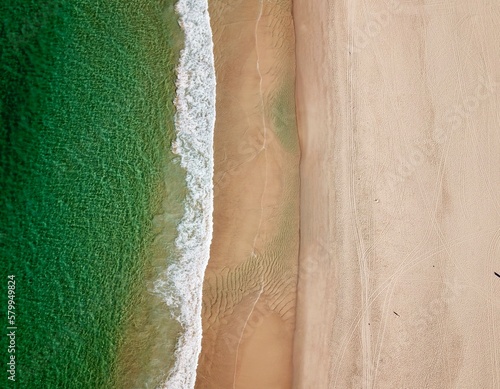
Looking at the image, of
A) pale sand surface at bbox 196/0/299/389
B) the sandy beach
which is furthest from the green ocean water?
the sandy beach

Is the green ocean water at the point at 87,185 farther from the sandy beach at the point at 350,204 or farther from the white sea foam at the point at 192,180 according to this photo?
the sandy beach at the point at 350,204

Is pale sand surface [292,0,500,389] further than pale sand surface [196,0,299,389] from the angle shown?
Yes

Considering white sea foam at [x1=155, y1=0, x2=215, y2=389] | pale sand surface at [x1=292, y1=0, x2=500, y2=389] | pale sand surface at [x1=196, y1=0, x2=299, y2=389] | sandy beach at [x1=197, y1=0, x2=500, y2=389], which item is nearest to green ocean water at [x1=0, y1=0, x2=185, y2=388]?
white sea foam at [x1=155, y1=0, x2=215, y2=389]

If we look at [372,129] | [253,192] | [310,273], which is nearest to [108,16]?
[253,192]

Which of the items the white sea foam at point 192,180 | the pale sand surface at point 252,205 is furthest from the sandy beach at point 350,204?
the white sea foam at point 192,180

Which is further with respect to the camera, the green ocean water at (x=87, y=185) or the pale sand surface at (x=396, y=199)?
the pale sand surface at (x=396, y=199)

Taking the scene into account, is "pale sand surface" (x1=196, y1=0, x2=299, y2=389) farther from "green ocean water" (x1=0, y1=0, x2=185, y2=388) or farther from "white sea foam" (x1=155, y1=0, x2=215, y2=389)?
"green ocean water" (x1=0, y1=0, x2=185, y2=388)
